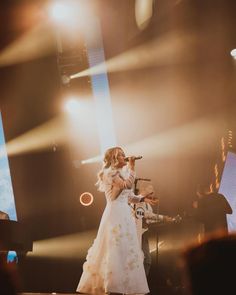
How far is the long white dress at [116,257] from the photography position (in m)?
4.61

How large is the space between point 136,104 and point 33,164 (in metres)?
2.29

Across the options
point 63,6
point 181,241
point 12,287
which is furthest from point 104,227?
point 12,287

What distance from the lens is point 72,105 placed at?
6840mm

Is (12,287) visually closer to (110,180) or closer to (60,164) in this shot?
(110,180)

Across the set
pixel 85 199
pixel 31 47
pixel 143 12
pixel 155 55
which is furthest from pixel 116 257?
pixel 143 12

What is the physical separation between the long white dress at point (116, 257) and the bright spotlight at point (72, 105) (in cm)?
216

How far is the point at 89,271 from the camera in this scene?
4.73 metres

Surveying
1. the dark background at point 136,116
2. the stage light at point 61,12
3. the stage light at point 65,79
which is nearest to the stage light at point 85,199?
the dark background at point 136,116

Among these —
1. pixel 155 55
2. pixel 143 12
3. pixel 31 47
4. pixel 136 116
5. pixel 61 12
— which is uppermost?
pixel 143 12

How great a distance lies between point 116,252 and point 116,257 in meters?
0.05

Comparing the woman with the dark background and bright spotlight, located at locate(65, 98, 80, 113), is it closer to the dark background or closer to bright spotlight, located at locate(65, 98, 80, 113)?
the dark background

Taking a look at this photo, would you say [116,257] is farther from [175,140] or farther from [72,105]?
[175,140]

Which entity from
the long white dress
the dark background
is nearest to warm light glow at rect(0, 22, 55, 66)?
the dark background

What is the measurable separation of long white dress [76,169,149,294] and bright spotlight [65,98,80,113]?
216 centimetres
